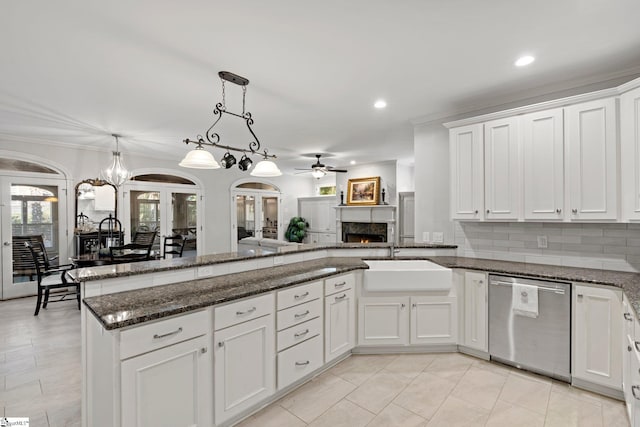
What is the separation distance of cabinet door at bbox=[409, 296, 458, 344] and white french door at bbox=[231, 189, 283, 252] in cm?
572

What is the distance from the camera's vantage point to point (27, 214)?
16.8ft

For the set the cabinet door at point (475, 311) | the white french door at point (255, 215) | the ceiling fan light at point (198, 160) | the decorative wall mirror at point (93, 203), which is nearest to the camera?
the ceiling fan light at point (198, 160)

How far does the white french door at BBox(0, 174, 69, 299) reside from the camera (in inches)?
193

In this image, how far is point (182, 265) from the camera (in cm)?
226

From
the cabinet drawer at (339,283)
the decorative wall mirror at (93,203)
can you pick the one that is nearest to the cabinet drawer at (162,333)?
the cabinet drawer at (339,283)

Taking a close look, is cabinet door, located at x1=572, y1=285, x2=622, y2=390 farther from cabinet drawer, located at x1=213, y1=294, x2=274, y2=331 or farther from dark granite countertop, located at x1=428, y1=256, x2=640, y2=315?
cabinet drawer, located at x1=213, y1=294, x2=274, y2=331

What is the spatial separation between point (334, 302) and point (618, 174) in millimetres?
2565

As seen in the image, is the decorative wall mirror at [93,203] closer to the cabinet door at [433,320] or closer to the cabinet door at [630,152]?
the cabinet door at [433,320]

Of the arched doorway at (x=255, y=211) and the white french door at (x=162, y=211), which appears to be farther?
A: the arched doorway at (x=255, y=211)

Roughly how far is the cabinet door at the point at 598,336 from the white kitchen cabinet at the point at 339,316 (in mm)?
1785

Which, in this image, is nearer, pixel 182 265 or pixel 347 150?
pixel 182 265

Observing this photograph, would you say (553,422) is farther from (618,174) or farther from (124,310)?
(124,310)

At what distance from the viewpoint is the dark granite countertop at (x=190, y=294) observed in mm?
1560

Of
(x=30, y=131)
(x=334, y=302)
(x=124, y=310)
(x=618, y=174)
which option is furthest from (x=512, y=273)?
(x=30, y=131)
